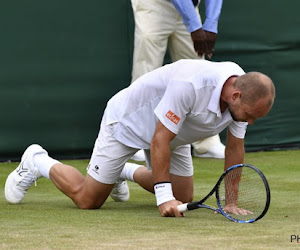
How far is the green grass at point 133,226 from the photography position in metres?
4.11

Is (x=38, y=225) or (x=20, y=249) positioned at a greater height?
(x=20, y=249)

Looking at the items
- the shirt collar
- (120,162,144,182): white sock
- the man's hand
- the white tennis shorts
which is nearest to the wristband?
the shirt collar

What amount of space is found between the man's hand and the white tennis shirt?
2.46m

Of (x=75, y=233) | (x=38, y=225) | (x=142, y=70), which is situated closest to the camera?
(x=75, y=233)

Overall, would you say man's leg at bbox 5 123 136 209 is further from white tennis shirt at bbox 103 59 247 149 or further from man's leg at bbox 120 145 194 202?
man's leg at bbox 120 145 194 202

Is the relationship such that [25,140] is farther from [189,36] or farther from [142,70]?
[189,36]

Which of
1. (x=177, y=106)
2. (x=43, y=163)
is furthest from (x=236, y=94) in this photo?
(x=43, y=163)

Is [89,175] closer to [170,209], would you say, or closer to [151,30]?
[170,209]

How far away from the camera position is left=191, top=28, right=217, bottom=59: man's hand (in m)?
7.89

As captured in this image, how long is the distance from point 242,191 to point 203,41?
3235mm

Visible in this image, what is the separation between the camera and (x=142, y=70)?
8211 mm

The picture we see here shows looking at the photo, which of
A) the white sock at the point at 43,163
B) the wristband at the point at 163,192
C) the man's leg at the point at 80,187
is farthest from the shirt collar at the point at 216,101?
the white sock at the point at 43,163

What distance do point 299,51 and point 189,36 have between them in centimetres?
135

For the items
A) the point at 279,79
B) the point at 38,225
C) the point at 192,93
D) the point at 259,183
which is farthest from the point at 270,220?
the point at 279,79
